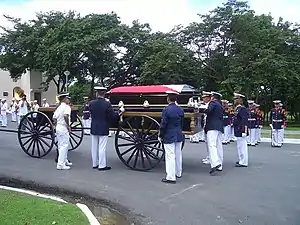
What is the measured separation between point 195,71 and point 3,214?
24.3 metres

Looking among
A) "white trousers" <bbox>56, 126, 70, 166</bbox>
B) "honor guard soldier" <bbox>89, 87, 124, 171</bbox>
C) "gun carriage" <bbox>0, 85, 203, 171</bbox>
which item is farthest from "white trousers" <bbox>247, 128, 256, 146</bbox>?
"white trousers" <bbox>56, 126, 70, 166</bbox>

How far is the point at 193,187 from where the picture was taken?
8.01 metres

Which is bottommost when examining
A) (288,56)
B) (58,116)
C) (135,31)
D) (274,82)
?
(58,116)

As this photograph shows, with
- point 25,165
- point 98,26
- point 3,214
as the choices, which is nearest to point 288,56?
point 98,26

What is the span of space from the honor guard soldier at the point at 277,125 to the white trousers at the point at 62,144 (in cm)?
863

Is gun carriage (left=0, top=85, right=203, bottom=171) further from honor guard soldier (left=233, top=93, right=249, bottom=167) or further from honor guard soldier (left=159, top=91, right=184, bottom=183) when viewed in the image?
honor guard soldier (left=233, top=93, right=249, bottom=167)

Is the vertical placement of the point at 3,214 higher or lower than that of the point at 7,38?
lower

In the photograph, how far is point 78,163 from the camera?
35.0 feet

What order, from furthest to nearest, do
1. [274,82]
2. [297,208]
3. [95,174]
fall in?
[274,82], [95,174], [297,208]

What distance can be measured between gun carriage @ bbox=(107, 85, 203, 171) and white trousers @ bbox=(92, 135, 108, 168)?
0.32 metres

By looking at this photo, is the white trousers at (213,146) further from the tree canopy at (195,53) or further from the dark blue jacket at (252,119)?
the tree canopy at (195,53)

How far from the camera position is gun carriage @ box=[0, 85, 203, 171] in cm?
957

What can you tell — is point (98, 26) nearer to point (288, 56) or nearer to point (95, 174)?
point (288, 56)

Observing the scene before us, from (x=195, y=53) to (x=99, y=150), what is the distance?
69.4ft
